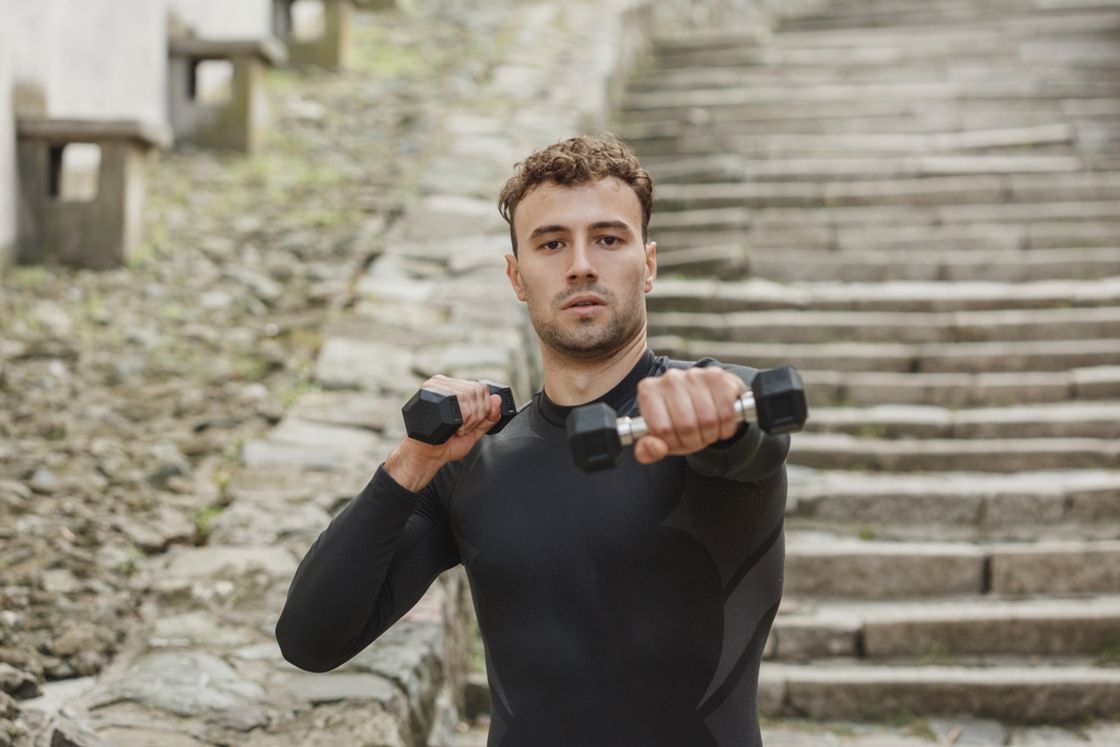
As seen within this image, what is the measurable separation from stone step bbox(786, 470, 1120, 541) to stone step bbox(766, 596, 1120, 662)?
0.56 metres

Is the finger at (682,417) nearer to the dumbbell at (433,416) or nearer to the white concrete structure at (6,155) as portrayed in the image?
the dumbbell at (433,416)

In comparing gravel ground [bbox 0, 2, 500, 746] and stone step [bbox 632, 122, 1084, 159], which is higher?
stone step [bbox 632, 122, 1084, 159]

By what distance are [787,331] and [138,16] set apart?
14.3 feet

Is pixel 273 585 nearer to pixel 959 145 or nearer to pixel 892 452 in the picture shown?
pixel 892 452

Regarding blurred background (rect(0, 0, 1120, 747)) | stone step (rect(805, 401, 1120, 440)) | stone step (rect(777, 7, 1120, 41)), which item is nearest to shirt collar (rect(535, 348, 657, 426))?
blurred background (rect(0, 0, 1120, 747))

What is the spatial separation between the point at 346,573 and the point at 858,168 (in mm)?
6638

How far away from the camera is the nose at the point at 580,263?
2057 millimetres

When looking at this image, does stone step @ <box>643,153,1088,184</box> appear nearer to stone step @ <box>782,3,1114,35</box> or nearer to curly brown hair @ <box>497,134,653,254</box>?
stone step @ <box>782,3,1114,35</box>

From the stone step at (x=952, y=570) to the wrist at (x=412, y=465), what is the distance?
117 inches

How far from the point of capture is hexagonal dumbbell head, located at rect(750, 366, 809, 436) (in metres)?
1.59

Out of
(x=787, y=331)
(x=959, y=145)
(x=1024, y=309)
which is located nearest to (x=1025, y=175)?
(x=959, y=145)

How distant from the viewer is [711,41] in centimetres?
1112

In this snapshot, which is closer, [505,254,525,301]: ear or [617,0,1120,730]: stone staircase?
[505,254,525,301]: ear

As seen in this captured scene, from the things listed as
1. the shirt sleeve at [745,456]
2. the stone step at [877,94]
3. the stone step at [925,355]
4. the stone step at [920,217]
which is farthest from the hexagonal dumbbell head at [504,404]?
the stone step at [877,94]
